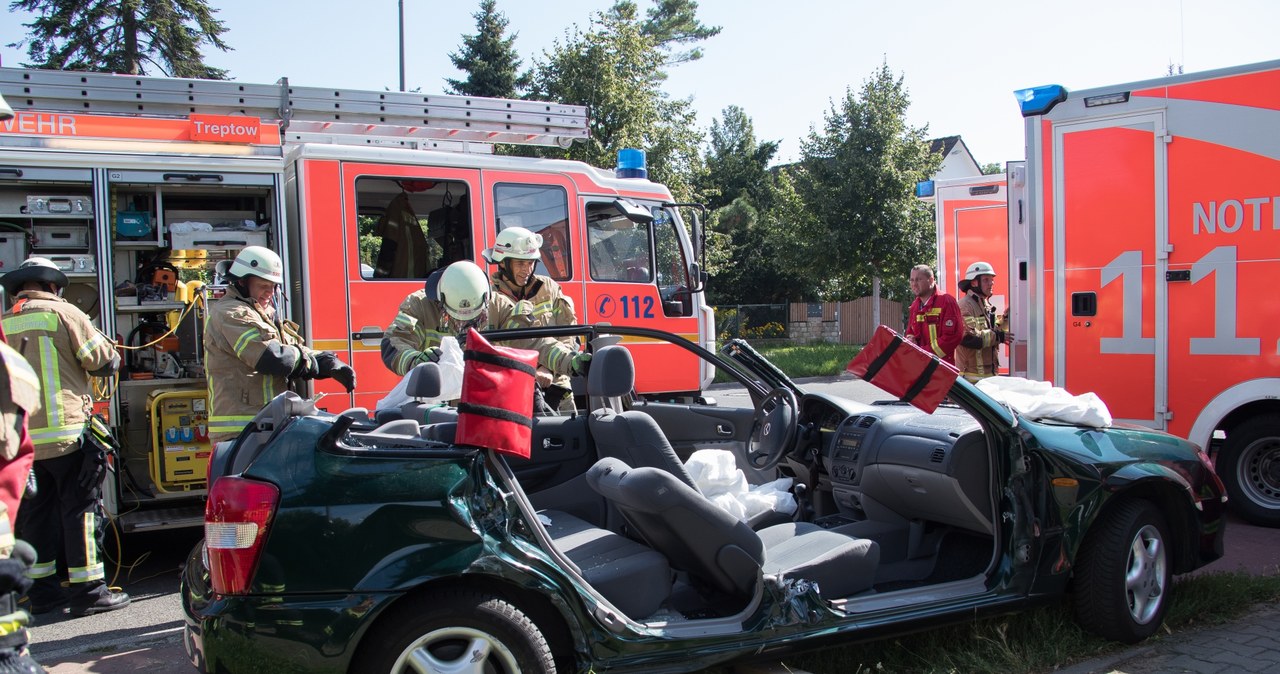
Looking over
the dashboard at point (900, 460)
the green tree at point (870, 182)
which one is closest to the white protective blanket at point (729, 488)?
the dashboard at point (900, 460)

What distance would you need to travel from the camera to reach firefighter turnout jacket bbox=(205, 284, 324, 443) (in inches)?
198

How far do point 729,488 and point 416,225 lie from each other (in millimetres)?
4067

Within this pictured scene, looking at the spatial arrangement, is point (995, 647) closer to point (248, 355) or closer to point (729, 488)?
point (729, 488)

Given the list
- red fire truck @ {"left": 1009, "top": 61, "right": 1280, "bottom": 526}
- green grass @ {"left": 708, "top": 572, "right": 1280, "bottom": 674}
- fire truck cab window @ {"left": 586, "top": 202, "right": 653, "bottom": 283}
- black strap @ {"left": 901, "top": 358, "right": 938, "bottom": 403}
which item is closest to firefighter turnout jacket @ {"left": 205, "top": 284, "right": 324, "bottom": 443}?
fire truck cab window @ {"left": 586, "top": 202, "right": 653, "bottom": 283}

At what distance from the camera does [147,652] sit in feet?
14.4

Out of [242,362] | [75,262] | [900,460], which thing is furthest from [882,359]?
[75,262]

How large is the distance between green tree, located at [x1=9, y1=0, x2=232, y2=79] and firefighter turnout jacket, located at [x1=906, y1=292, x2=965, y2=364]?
2022 cm

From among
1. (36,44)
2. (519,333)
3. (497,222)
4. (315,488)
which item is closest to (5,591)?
(315,488)

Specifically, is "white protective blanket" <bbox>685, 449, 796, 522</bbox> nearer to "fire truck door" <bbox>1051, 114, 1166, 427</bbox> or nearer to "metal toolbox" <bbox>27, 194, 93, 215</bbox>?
"fire truck door" <bbox>1051, 114, 1166, 427</bbox>

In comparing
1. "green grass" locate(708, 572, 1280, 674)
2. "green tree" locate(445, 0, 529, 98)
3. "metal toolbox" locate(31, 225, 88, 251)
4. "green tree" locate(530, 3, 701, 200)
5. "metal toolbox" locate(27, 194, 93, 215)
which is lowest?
"green grass" locate(708, 572, 1280, 674)

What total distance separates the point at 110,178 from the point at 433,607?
4338 mm

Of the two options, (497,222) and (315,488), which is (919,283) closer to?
(497,222)

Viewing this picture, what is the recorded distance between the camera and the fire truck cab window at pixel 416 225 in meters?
7.07

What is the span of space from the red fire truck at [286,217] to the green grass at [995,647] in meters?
3.95
